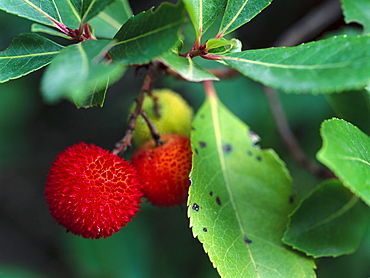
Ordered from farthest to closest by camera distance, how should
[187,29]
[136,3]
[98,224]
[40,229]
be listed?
[40,229] < [136,3] < [187,29] < [98,224]

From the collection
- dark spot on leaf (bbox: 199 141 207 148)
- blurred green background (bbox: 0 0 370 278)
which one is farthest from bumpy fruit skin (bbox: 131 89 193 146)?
blurred green background (bbox: 0 0 370 278)

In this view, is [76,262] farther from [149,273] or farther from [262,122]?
[262,122]

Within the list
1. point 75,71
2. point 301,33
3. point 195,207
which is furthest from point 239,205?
point 301,33

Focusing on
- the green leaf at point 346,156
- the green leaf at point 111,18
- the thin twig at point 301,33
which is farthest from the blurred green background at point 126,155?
the green leaf at point 111,18

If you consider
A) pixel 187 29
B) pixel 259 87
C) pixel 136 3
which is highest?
pixel 136 3

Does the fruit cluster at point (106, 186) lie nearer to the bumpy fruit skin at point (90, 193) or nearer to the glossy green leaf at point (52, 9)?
the bumpy fruit skin at point (90, 193)

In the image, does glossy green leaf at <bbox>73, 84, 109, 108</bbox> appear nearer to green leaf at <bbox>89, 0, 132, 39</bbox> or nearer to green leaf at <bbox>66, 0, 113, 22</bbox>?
green leaf at <bbox>66, 0, 113, 22</bbox>

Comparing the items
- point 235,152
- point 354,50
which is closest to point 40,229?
point 235,152
